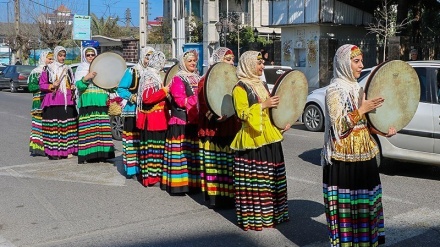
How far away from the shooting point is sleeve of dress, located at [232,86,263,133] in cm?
522

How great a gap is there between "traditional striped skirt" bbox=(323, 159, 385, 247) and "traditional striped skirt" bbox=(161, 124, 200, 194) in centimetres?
275

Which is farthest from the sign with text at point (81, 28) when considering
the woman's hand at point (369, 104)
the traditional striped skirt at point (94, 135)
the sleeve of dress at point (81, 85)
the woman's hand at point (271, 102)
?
the woman's hand at point (369, 104)

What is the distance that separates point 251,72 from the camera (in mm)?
5328

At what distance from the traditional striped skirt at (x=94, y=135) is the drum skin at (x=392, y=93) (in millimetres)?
5590

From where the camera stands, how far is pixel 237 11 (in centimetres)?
4244

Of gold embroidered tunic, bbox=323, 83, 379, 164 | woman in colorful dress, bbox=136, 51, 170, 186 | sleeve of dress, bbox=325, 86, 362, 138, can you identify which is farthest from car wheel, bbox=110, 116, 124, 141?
sleeve of dress, bbox=325, 86, 362, 138

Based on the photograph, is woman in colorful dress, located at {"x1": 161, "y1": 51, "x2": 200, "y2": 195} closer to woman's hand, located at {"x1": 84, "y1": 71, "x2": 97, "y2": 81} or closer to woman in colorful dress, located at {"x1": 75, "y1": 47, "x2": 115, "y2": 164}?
woman's hand, located at {"x1": 84, "y1": 71, "x2": 97, "y2": 81}

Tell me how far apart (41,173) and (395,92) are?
600 centimetres

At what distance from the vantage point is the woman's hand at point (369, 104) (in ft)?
13.9

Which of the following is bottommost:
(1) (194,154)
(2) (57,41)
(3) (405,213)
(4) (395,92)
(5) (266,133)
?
(3) (405,213)

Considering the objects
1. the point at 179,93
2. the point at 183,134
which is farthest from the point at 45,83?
the point at 179,93

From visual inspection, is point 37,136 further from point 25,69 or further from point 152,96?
point 25,69

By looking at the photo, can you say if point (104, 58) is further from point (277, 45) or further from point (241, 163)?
point (277, 45)

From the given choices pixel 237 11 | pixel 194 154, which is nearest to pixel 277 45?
pixel 237 11
